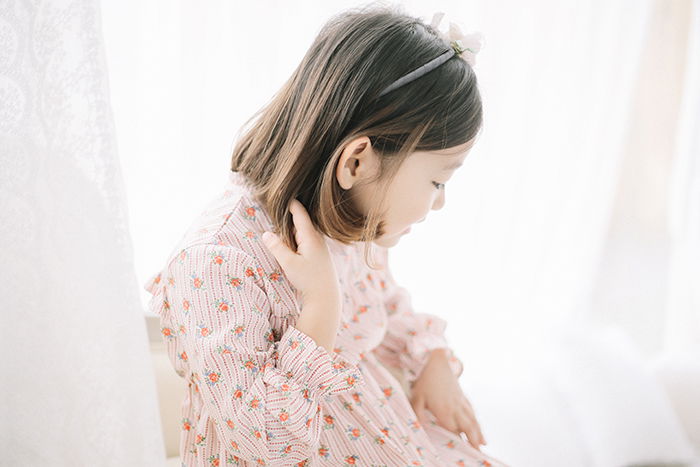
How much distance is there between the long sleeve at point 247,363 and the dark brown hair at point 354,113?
115 mm

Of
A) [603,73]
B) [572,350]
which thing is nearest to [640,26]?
[603,73]

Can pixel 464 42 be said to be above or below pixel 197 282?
above

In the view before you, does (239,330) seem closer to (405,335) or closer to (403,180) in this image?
(403,180)

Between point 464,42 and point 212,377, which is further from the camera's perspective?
point 464,42

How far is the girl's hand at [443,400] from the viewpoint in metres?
1.09

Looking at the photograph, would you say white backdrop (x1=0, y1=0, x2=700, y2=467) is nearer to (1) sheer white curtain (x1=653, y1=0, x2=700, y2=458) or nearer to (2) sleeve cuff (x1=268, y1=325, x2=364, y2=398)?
(1) sheer white curtain (x1=653, y1=0, x2=700, y2=458)

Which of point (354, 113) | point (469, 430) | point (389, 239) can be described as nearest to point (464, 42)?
point (354, 113)

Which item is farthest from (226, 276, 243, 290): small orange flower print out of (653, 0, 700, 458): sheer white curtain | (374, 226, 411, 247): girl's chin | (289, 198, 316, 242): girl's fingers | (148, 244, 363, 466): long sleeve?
(653, 0, 700, 458): sheer white curtain

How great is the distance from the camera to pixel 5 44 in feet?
2.42

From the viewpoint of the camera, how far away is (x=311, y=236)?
0.87m

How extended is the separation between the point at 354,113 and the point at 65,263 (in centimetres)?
41

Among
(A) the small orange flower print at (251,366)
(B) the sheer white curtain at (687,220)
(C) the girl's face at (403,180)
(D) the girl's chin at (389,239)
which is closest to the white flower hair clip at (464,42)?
(C) the girl's face at (403,180)

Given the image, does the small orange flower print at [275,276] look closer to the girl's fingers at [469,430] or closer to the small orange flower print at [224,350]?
the small orange flower print at [224,350]

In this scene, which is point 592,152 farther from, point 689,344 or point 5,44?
point 5,44
